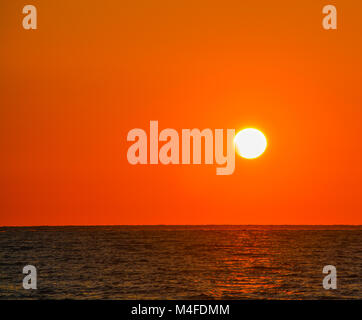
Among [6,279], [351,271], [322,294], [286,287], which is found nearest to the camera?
[322,294]

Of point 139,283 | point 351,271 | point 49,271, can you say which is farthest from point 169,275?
point 351,271

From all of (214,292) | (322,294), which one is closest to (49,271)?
(214,292)

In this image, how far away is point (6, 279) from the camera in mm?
45656
